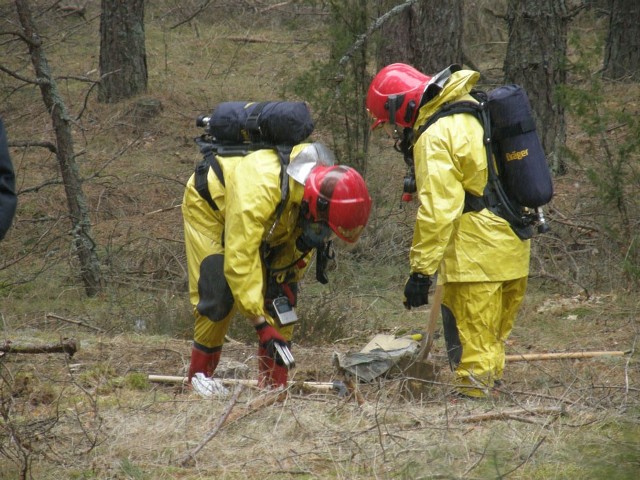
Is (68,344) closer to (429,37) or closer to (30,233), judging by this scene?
(30,233)

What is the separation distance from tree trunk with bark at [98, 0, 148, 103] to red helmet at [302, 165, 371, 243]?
9.59 meters

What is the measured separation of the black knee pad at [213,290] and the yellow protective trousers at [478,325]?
1317 millimetres

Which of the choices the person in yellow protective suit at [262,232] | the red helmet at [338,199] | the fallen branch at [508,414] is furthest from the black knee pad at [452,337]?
the fallen branch at [508,414]

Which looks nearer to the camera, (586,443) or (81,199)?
(586,443)

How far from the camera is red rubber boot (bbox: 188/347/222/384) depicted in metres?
5.42

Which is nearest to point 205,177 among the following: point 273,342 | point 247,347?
point 273,342

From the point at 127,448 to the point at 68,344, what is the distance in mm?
1546

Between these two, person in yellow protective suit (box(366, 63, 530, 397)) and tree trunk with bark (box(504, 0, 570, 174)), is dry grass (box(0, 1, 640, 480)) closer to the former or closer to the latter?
person in yellow protective suit (box(366, 63, 530, 397))

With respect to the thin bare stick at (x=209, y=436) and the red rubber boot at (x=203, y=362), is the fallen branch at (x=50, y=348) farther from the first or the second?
the thin bare stick at (x=209, y=436)

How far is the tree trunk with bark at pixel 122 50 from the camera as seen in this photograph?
45.7 ft

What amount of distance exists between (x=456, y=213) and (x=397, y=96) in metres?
0.82

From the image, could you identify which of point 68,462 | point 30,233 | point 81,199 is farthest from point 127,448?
point 30,233

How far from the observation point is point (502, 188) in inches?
207

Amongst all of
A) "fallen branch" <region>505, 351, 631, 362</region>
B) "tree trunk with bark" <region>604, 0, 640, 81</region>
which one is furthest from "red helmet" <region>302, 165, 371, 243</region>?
"tree trunk with bark" <region>604, 0, 640, 81</region>
